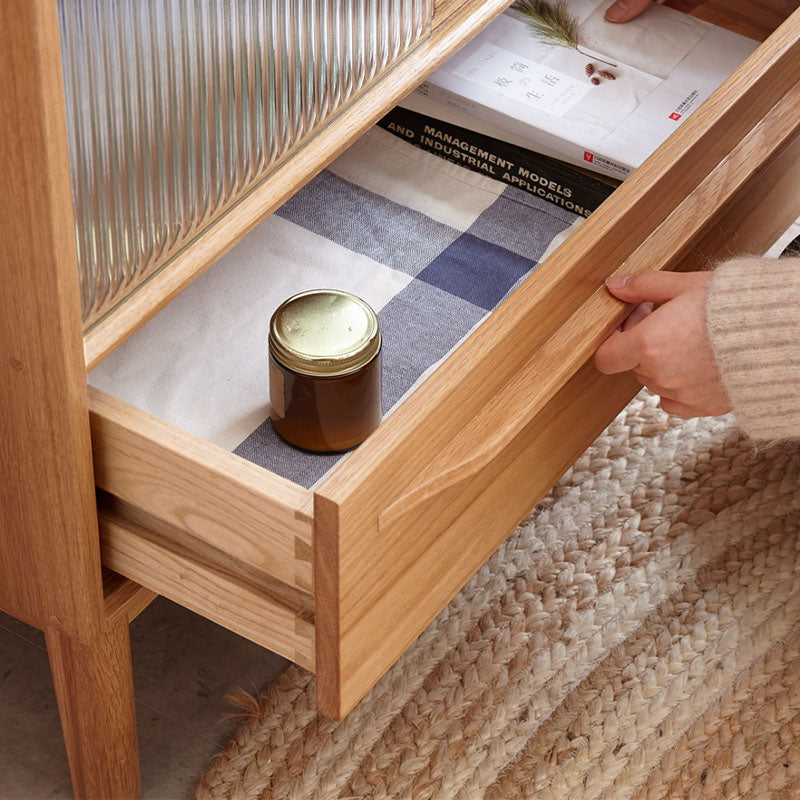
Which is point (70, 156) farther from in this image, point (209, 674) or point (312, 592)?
point (209, 674)

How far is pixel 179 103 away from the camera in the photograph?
60cm

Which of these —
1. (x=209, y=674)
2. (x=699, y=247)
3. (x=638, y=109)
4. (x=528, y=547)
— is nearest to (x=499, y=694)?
(x=528, y=547)

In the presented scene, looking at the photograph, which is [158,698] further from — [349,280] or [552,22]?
[552,22]

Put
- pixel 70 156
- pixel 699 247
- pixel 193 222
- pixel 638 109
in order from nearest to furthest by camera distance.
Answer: pixel 70 156
pixel 193 222
pixel 699 247
pixel 638 109

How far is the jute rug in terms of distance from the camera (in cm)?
87

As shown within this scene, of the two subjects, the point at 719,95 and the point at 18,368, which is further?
the point at 719,95

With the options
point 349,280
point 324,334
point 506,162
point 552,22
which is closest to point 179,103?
point 324,334

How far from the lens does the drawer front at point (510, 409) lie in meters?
0.56

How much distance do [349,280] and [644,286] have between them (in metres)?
0.23

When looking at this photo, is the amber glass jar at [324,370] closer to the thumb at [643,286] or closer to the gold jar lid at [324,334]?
the gold jar lid at [324,334]

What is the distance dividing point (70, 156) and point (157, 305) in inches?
4.1

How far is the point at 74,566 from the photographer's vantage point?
672mm

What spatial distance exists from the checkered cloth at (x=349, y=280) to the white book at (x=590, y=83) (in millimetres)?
47

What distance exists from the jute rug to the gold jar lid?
1.10 ft
